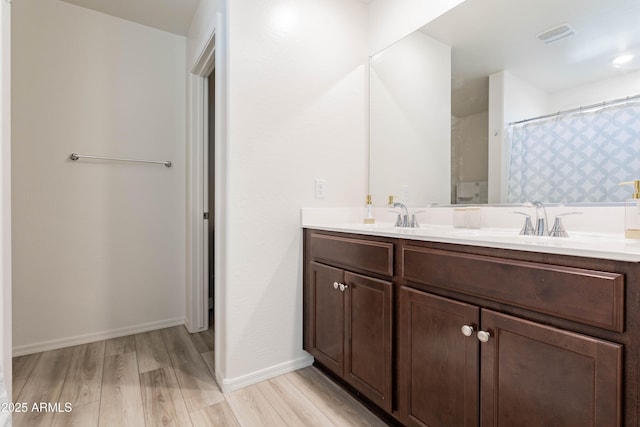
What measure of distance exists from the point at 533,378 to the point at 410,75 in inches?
63.1

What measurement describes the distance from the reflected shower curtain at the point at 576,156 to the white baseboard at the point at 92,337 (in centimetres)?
247

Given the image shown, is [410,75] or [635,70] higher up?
[410,75]

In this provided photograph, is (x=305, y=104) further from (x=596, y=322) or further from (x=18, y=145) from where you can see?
(x=18, y=145)

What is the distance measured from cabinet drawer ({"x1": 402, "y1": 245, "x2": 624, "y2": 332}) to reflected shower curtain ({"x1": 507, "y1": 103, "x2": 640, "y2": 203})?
0.57m

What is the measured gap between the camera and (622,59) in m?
1.07

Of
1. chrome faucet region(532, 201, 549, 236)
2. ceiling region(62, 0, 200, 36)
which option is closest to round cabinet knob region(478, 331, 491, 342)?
chrome faucet region(532, 201, 549, 236)

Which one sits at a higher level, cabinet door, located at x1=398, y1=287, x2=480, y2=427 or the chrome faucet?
the chrome faucet

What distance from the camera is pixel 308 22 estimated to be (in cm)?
182

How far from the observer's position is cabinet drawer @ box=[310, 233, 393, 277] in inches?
49.3

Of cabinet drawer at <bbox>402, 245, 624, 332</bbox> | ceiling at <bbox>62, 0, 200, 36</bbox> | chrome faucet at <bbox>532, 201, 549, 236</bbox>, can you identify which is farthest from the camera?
ceiling at <bbox>62, 0, 200, 36</bbox>

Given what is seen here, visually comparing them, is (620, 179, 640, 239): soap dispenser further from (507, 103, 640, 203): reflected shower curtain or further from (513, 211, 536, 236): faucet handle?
(513, 211, 536, 236): faucet handle

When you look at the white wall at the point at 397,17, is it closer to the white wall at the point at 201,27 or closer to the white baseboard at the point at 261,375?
the white wall at the point at 201,27

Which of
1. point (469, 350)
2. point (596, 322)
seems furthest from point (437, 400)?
point (596, 322)

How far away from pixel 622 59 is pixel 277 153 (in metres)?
1.43
